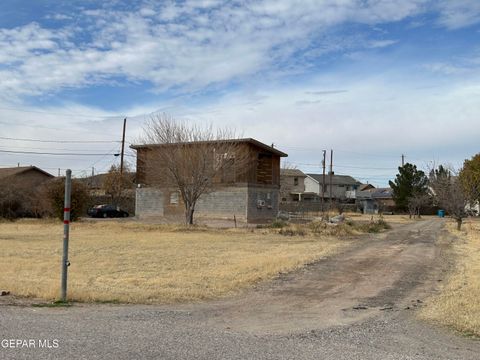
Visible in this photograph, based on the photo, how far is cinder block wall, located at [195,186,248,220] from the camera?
40.8 meters

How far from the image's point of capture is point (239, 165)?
3819cm

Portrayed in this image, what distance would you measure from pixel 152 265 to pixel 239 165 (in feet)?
78.5

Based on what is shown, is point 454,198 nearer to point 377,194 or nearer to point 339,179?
point 377,194

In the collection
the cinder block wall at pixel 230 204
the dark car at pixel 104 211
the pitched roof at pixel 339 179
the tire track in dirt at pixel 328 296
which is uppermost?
the pitched roof at pixel 339 179

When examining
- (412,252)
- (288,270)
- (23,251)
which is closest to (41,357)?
A: (288,270)

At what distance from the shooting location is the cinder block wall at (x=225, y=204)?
40.8 metres

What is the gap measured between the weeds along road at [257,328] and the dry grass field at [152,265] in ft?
3.27

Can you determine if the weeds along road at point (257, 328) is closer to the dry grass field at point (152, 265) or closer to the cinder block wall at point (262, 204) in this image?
the dry grass field at point (152, 265)

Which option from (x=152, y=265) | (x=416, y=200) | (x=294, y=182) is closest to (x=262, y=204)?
(x=416, y=200)

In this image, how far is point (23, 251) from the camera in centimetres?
1773

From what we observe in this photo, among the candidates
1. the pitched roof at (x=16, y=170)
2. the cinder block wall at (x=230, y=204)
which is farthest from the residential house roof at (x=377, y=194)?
the pitched roof at (x=16, y=170)

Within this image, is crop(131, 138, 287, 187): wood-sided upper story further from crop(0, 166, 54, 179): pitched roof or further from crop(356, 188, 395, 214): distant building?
crop(356, 188, 395, 214): distant building

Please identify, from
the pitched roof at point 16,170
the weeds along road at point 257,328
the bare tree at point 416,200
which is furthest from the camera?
the bare tree at point 416,200

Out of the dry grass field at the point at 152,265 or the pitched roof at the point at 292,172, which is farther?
the pitched roof at the point at 292,172
